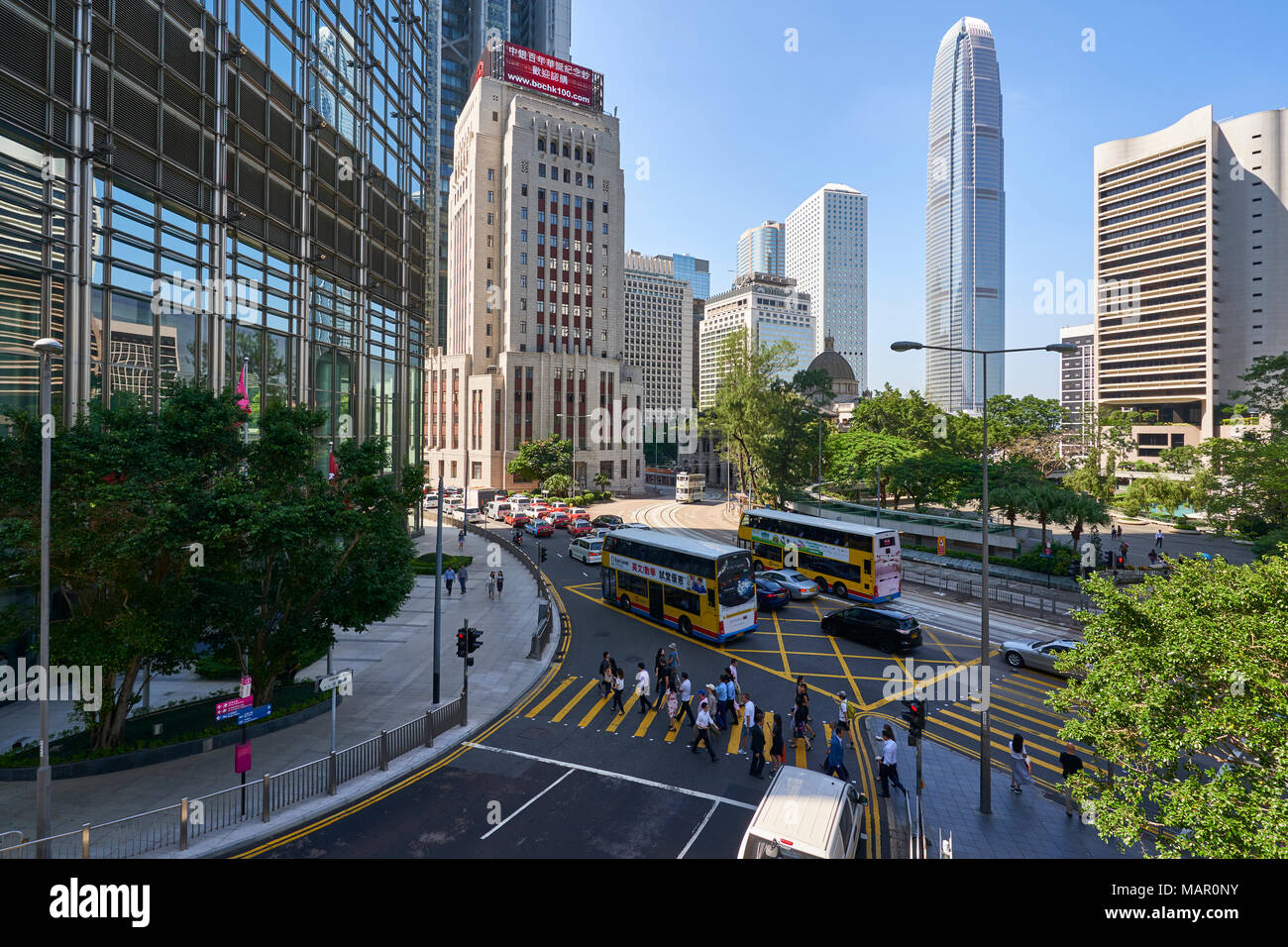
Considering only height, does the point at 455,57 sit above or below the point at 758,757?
above

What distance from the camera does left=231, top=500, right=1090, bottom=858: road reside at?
487 inches

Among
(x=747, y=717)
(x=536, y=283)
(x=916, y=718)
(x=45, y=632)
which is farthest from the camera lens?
(x=536, y=283)

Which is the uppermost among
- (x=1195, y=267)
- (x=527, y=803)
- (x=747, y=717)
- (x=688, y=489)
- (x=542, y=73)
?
(x=542, y=73)

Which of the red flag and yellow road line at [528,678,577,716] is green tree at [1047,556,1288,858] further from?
the red flag

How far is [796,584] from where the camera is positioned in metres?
32.1

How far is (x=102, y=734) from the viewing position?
15109mm

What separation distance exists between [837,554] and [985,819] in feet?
62.6

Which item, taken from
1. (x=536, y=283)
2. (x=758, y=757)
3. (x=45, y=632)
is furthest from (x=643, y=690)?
(x=536, y=283)

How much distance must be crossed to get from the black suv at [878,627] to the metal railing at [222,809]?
637 inches

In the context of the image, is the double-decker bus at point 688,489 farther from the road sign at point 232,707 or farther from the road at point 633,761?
the road sign at point 232,707

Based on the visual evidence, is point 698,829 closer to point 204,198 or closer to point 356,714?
point 356,714

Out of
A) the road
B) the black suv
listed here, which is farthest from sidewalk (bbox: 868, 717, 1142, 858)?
the black suv

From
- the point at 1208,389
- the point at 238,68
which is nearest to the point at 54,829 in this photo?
the point at 238,68

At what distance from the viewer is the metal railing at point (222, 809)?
11305 millimetres
